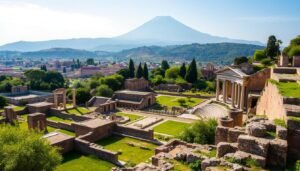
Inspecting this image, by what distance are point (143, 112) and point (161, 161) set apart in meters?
35.6

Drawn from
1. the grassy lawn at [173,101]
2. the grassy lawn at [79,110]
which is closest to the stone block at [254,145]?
the grassy lawn at [79,110]

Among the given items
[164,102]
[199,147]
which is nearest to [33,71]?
[164,102]

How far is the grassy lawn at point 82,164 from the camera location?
2388 centimetres

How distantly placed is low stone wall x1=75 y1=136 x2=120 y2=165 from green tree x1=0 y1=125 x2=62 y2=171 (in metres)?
6.99

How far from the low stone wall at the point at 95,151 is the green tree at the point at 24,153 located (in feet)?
22.9

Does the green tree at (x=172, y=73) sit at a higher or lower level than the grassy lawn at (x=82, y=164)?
higher

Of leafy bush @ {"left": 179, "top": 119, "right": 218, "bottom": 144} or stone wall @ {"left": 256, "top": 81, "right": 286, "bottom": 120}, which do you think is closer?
stone wall @ {"left": 256, "top": 81, "right": 286, "bottom": 120}

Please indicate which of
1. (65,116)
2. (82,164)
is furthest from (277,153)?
(65,116)

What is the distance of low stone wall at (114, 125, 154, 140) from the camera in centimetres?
3189

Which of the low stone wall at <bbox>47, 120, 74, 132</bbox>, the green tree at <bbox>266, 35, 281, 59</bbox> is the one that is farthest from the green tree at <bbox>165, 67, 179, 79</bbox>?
the low stone wall at <bbox>47, 120, 74, 132</bbox>

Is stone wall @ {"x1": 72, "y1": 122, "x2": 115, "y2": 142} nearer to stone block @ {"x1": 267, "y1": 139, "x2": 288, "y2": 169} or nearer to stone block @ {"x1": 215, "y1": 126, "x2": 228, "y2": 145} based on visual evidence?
stone block @ {"x1": 215, "y1": 126, "x2": 228, "y2": 145}

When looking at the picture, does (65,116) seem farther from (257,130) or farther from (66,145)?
(257,130)

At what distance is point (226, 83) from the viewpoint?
51188mm

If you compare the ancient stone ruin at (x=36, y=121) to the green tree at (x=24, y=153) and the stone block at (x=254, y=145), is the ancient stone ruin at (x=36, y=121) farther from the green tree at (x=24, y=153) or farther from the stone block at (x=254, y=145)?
the stone block at (x=254, y=145)
